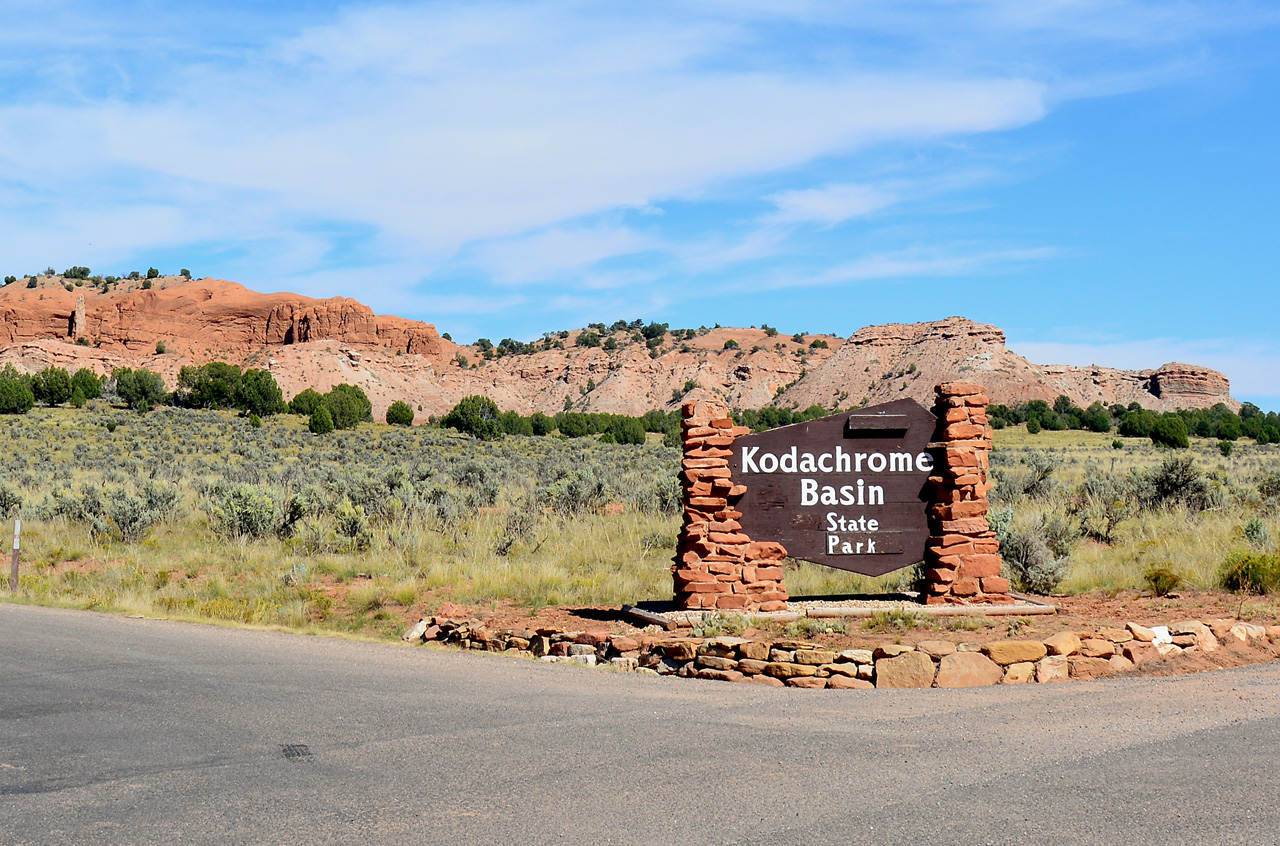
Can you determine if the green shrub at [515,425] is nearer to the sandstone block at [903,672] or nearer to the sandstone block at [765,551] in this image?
the sandstone block at [765,551]

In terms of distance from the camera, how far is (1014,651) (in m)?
7.63

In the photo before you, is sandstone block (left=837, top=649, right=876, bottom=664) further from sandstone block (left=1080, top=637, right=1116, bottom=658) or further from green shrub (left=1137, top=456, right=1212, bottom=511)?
green shrub (left=1137, top=456, right=1212, bottom=511)

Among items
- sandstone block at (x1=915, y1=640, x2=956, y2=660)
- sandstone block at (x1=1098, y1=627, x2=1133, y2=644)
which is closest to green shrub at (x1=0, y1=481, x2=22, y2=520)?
sandstone block at (x1=915, y1=640, x2=956, y2=660)

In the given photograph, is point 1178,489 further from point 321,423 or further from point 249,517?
point 321,423

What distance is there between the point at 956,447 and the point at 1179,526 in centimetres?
840

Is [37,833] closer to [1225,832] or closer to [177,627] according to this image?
[1225,832]

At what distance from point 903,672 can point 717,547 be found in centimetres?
242

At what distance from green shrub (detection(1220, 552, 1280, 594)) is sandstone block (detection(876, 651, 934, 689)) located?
5.33 meters

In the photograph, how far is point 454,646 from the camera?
32.0ft

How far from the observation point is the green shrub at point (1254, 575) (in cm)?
1054

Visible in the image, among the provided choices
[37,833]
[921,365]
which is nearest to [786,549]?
[37,833]

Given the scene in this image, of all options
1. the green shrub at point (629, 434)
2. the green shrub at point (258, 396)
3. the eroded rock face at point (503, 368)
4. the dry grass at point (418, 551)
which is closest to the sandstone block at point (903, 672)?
the dry grass at point (418, 551)

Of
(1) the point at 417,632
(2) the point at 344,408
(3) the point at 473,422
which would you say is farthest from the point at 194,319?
(1) the point at 417,632

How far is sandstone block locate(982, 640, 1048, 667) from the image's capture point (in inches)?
299
